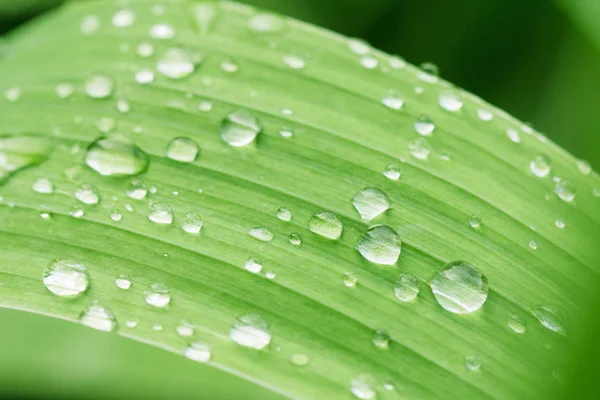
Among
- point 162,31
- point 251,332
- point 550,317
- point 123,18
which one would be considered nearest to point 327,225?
point 251,332

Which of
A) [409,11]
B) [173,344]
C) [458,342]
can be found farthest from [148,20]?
[409,11]

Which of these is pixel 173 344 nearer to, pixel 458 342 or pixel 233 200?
pixel 233 200

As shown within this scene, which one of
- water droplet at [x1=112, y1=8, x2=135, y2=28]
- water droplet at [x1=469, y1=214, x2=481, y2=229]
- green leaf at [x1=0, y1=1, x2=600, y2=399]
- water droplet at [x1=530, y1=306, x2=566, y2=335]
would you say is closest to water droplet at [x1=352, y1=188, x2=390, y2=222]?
green leaf at [x1=0, y1=1, x2=600, y2=399]

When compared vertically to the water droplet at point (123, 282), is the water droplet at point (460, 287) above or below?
above

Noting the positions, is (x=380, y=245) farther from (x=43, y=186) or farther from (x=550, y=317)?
(x=43, y=186)

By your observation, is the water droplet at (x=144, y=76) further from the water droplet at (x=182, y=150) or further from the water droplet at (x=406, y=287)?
the water droplet at (x=406, y=287)

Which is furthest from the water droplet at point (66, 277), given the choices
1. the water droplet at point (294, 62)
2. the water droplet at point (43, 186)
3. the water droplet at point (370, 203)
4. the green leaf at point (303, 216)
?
the water droplet at point (294, 62)
